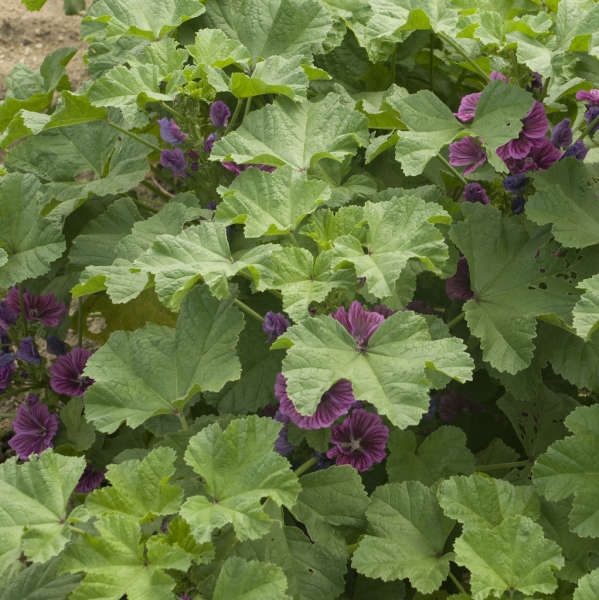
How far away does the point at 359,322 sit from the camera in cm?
152

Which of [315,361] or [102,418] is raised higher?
[315,361]

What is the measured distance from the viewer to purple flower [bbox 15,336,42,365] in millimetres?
2109

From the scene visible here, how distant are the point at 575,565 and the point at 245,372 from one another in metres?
0.81

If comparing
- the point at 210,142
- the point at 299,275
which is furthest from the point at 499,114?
the point at 210,142

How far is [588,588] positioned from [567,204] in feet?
2.88

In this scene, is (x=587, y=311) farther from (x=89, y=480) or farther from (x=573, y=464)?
(x=89, y=480)

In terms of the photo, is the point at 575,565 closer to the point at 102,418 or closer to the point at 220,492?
the point at 220,492

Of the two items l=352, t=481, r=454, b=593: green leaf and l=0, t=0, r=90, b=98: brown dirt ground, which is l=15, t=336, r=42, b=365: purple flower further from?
l=0, t=0, r=90, b=98: brown dirt ground

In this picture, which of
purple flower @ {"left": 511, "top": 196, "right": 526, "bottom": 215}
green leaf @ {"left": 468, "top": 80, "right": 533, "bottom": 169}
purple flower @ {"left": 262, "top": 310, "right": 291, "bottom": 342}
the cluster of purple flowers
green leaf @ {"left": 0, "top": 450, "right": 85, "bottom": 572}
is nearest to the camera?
green leaf @ {"left": 0, "top": 450, "right": 85, "bottom": 572}

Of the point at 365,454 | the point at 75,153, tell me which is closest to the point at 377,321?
the point at 365,454

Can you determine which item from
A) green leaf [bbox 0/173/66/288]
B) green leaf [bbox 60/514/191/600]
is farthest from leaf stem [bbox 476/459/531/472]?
green leaf [bbox 0/173/66/288]

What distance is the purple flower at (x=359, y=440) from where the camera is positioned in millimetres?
1615

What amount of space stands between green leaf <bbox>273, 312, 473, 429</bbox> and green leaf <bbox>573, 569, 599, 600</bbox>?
368 mm

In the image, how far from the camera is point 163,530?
4.99 feet
